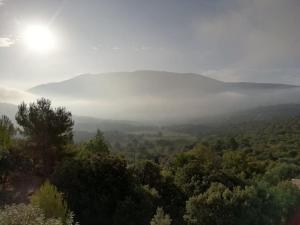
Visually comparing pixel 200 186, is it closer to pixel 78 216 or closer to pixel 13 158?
pixel 78 216

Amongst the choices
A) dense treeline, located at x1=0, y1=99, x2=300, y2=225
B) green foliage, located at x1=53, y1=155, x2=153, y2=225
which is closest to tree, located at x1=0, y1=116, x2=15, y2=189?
dense treeline, located at x1=0, y1=99, x2=300, y2=225

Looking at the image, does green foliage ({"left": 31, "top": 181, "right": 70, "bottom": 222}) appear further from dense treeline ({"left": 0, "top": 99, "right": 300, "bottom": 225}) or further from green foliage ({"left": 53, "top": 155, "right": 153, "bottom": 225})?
green foliage ({"left": 53, "top": 155, "right": 153, "bottom": 225})

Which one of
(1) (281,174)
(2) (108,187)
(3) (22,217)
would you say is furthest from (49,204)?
(1) (281,174)

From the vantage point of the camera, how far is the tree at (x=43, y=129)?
29938 mm

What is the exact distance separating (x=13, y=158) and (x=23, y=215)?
57.9 feet

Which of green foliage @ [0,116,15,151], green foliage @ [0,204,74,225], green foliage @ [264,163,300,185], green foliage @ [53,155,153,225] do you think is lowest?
green foliage @ [264,163,300,185]

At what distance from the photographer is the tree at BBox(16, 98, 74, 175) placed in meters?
29.9

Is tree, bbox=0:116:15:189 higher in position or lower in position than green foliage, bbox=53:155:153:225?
higher

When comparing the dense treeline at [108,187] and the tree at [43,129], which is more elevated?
the tree at [43,129]

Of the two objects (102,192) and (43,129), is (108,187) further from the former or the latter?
(43,129)

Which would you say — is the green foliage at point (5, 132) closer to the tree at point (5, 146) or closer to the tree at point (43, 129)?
the tree at point (5, 146)

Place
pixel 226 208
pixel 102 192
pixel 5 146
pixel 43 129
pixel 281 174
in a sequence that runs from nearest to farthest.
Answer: pixel 226 208 → pixel 102 192 → pixel 5 146 → pixel 43 129 → pixel 281 174

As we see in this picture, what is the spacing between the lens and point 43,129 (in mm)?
29953

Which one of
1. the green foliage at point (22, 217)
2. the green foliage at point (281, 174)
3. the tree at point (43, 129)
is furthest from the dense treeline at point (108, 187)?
the green foliage at point (281, 174)
